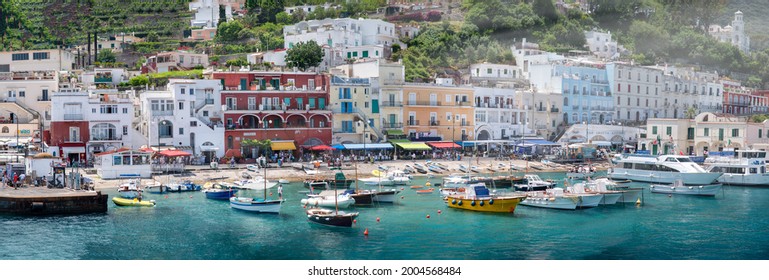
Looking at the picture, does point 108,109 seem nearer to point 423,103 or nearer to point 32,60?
point 32,60

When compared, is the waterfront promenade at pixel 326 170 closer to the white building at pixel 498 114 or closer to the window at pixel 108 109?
the white building at pixel 498 114

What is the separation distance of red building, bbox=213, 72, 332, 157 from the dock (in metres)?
14.0

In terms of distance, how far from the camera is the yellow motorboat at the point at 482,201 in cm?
2514

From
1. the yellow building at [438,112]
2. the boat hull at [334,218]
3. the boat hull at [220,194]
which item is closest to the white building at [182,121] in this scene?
the boat hull at [220,194]

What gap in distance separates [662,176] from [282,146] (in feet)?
55.8

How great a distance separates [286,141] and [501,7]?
2751cm

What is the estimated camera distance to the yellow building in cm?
4397

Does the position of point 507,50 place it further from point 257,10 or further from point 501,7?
point 257,10

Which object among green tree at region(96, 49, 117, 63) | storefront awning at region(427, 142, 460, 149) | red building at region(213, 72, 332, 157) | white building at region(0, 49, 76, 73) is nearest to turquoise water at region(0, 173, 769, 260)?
red building at region(213, 72, 332, 157)

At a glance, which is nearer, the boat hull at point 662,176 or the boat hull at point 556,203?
the boat hull at point 556,203

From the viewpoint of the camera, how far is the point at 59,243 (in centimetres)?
1916

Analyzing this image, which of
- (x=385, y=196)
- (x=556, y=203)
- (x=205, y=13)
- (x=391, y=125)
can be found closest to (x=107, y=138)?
(x=391, y=125)

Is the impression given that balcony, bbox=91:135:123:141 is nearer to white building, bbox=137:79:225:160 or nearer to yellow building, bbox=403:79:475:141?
white building, bbox=137:79:225:160

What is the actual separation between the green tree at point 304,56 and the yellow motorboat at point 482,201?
1934 centimetres
